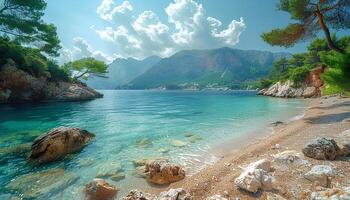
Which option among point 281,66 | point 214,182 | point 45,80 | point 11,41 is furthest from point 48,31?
point 281,66

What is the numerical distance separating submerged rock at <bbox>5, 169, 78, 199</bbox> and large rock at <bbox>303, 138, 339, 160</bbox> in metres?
8.50

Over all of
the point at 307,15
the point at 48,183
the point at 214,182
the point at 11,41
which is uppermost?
the point at 11,41

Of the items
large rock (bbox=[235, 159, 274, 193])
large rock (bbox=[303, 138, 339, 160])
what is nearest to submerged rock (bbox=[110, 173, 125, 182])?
large rock (bbox=[235, 159, 274, 193])

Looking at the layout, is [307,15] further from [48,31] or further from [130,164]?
[48,31]

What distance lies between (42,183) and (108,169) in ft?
7.41

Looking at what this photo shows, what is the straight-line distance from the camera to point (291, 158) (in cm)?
666

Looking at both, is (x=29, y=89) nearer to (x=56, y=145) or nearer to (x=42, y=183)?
(x=56, y=145)

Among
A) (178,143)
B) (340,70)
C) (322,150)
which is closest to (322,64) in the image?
(340,70)

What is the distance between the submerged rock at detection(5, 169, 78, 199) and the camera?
6.27m

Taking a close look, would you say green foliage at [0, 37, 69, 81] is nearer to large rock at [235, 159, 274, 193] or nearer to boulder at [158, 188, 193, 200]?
boulder at [158, 188, 193, 200]

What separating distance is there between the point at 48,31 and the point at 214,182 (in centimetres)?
4585

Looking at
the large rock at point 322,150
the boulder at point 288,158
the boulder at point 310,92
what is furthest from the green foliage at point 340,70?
the boulder at point 310,92

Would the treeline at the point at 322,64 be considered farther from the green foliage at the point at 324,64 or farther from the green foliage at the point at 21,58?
the green foliage at the point at 21,58

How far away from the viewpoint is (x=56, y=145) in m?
9.78
